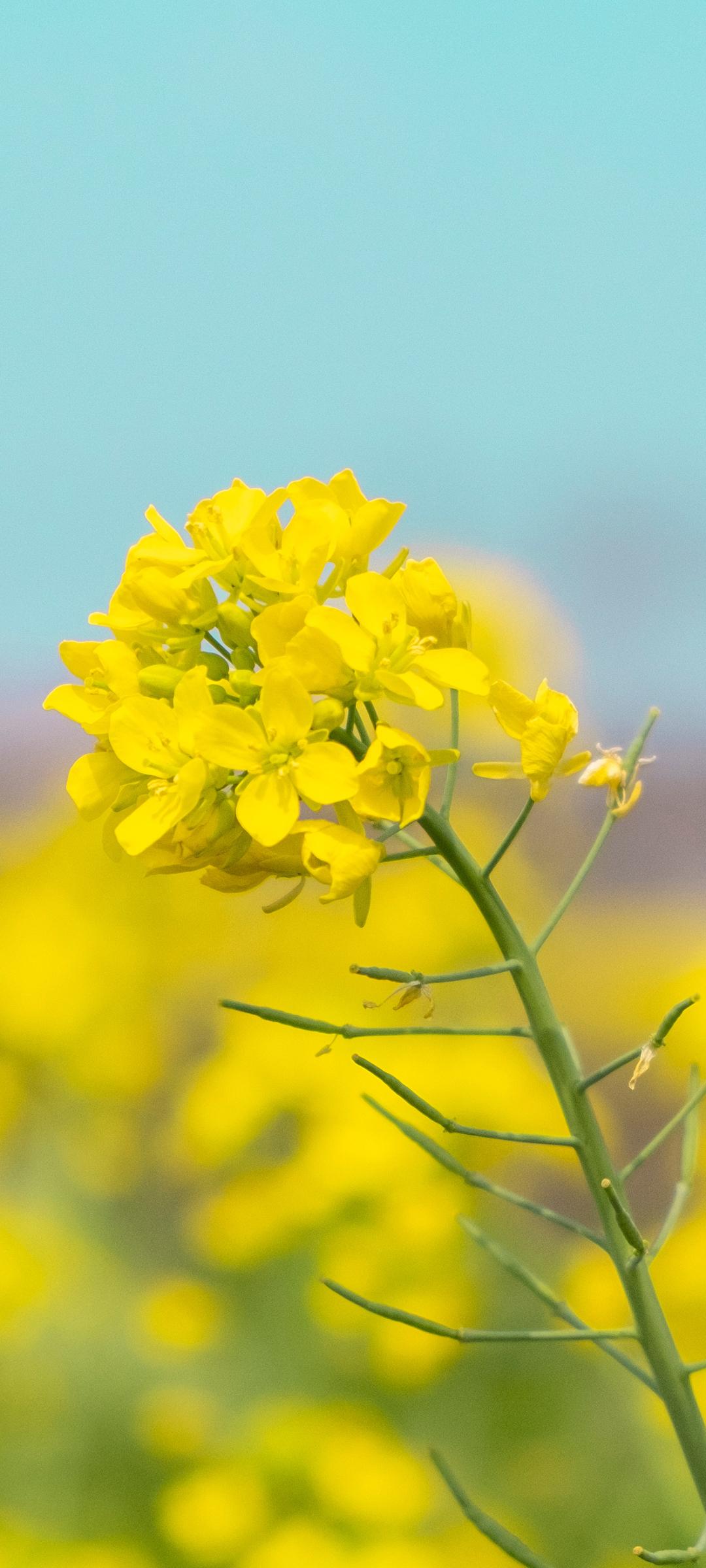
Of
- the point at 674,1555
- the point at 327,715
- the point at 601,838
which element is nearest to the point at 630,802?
the point at 601,838

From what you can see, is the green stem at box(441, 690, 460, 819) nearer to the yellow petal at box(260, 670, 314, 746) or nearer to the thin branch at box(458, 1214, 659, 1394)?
the yellow petal at box(260, 670, 314, 746)

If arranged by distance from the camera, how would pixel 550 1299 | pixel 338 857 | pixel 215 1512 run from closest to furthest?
1. pixel 338 857
2. pixel 550 1299
3. pixel 215 1512

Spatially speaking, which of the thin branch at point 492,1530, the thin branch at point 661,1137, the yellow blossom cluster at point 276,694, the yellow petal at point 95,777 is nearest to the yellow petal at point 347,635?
the yellow blossom cluster at point 276,694

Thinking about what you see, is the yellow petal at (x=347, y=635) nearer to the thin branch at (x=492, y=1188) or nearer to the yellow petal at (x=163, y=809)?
the yellow petal at (x=163, y=809)

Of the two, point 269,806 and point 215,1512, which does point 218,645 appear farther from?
point 215,1512

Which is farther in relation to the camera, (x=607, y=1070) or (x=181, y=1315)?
(x=181, y=1315)

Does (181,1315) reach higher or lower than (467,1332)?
lower

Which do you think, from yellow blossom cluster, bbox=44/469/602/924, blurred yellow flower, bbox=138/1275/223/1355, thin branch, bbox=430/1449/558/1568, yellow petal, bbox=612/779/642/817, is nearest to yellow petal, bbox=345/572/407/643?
yellow blossom cluster, bbox=44/469/602/924
